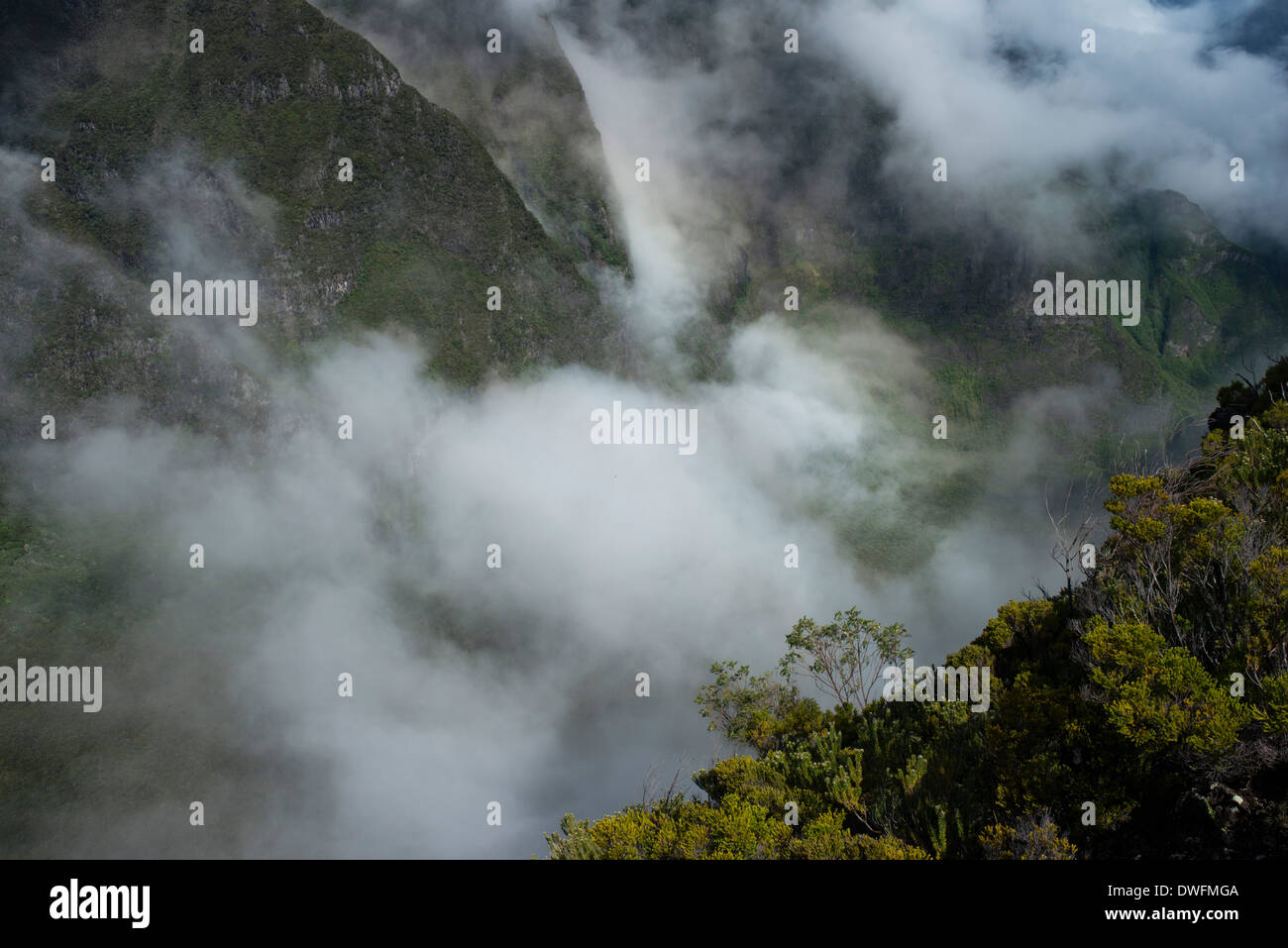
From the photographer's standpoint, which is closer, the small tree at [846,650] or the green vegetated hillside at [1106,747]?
the green vegetated hillside at [1106,747]

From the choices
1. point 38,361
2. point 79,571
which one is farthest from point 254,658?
point 38,361

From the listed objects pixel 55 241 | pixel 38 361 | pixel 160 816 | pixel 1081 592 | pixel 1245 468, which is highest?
pixel 55 241

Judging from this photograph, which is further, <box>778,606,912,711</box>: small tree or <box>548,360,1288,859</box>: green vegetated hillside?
<box>778,606,912,711</box>: small tree

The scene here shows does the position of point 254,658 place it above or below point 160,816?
above

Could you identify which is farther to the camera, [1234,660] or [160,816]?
[160,816]

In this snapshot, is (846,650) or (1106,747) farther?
(846,650)

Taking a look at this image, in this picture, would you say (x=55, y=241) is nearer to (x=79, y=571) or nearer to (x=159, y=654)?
(x=79, y=571)

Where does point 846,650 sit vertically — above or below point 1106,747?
above
